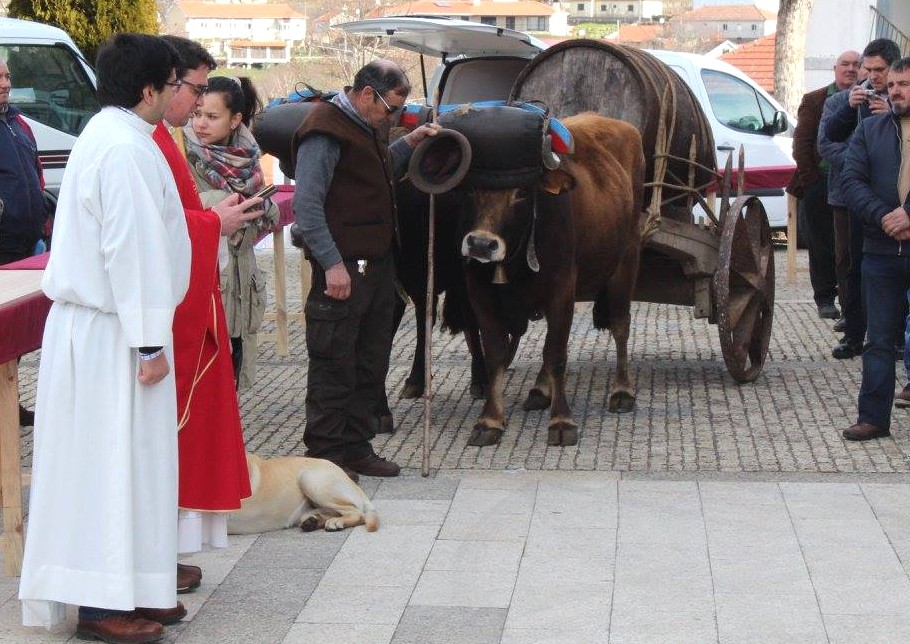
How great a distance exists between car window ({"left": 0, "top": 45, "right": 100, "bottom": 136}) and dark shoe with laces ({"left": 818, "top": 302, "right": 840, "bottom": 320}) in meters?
7.23

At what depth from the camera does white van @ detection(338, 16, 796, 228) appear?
39.0 feet

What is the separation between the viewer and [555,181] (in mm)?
7246

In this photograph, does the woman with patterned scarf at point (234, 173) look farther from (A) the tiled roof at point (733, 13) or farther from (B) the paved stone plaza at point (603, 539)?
(A) the tiled roof at point (733, 13)

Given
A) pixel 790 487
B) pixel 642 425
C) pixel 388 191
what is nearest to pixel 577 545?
pixel 790 487

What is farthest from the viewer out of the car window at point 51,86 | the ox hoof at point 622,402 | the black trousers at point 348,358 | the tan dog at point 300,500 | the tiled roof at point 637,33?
the tiled roof at point 637,33

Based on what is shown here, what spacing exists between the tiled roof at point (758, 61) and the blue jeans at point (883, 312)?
2428cm

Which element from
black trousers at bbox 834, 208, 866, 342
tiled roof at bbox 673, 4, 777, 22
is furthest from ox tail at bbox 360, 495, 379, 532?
tiled roof at bbox 673, 4, 777, 22

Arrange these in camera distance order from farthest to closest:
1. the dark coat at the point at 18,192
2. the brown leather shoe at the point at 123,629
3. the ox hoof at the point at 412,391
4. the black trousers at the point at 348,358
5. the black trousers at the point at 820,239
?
the black trousers at the point at 820,239, the ox hoof at the point at 412,391, the dark coat at the point at 18,192, the black trousers at the point at 348,358, the brown leather shoe at the point at 123,629

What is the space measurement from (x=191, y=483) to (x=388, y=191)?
2086mm

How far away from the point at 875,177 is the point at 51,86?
943 cm

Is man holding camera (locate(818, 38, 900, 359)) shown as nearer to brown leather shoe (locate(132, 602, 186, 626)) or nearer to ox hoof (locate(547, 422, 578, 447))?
ox hoof (locate(547, 422, 578, 447))

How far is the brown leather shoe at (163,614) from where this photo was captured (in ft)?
15.5

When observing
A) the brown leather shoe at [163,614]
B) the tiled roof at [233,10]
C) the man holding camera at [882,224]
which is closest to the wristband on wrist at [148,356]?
the brown leather shoe at [163,614]

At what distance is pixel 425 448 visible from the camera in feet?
22.5
